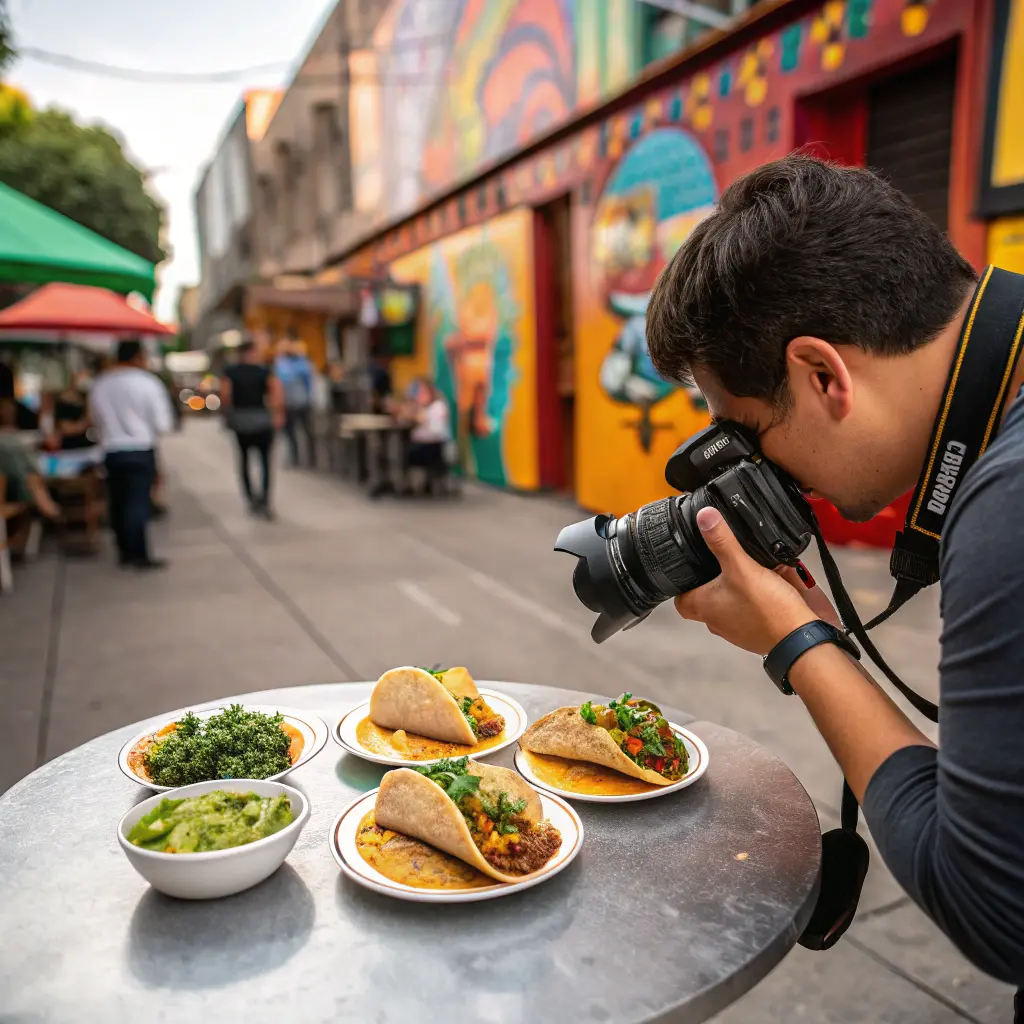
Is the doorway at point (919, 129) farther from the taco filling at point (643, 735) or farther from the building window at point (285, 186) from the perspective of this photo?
the building window at point (285, 186)

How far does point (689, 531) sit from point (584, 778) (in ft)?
1.69

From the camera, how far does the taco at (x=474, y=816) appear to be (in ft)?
4.11

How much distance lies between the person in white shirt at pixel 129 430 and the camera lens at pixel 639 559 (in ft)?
20.6

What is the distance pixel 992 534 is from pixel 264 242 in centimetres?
3175

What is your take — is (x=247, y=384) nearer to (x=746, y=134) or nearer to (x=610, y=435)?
(x=610, y=435)

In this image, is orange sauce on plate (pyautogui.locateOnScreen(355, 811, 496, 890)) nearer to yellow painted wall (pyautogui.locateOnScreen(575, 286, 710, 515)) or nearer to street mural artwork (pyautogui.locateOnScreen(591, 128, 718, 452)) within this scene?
street mural artwork (pyautogui.locateOnScreen(591, 128, 718, 452))

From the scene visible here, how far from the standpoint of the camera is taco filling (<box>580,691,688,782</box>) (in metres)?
1.55

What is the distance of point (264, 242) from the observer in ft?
98.2

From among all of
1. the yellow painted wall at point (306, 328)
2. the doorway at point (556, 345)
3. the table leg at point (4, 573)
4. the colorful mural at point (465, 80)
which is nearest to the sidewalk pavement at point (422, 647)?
the table leg at point (4, 573)

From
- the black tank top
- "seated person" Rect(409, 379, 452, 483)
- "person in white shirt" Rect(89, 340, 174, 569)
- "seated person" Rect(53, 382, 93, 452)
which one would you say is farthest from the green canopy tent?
"seated person" Rect(409, 379, 452, 483)

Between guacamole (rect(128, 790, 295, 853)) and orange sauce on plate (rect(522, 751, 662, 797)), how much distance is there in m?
0.47

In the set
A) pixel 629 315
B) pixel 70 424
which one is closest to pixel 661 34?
pixel 629 315

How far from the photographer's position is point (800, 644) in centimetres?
122

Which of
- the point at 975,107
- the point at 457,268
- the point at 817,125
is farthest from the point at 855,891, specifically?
the point at 457,268
